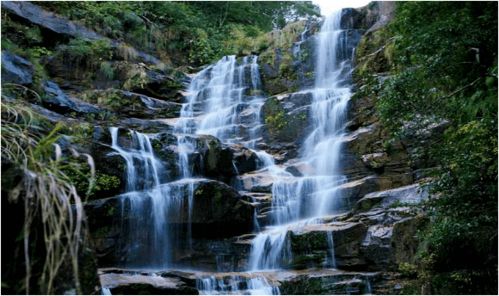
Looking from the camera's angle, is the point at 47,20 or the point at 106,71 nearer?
the point at 106,71

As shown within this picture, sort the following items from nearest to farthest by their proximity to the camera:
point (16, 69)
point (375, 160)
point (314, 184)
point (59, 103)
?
point (375, 160) < point (314, 184) < point (16, 69) < point (59, 103)

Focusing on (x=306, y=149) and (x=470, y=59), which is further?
(x=306, y=149)

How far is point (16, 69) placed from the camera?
39.3 feet

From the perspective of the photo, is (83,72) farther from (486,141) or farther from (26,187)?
(26,187)

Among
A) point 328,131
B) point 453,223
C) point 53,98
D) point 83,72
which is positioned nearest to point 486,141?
point 453,223

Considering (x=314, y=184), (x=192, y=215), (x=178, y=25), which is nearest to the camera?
(x=192, y=215)

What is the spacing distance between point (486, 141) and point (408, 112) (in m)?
1.34

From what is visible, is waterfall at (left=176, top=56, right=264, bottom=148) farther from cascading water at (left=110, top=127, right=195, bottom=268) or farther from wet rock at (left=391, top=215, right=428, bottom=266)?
wet rock at (left=391, top=215, right=428, bottom=266)

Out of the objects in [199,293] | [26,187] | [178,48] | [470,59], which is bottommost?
[199,293]

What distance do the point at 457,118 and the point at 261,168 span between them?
639cm

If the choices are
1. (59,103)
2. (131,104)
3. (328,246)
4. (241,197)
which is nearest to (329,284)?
(328,246)

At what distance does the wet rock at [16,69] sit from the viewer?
37.9ft

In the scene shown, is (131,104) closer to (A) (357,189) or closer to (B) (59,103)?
(B) (59,103)

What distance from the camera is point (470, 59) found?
6496 mm
